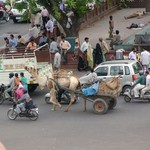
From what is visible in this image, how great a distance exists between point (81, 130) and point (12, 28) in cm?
2404

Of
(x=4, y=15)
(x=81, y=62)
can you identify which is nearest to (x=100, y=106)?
(x=81, y=62)

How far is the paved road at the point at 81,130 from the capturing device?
16.7m

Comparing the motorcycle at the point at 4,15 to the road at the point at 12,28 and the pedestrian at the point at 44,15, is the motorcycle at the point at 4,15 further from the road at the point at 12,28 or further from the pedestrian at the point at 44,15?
the pedestrian at the point at 44,15

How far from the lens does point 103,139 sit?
17.2 m

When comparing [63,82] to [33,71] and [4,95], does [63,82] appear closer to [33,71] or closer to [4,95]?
[33,71]

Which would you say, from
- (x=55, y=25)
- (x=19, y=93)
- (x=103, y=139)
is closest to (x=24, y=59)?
(x=19, y=93)

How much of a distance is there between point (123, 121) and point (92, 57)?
897cm

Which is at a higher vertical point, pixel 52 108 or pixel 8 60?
pixel 8 60

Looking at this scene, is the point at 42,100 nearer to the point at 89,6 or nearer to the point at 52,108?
the point at 52,108

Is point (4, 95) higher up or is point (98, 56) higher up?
point (98, 56)

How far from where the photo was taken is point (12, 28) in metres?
41.3

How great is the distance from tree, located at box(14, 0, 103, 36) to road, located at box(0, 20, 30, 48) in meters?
7.42

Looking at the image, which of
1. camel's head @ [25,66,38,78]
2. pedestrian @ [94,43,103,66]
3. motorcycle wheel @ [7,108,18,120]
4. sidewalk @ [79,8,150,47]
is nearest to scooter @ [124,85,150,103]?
camel's head @ [25,66,38,78]

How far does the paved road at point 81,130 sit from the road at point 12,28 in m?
17.2
